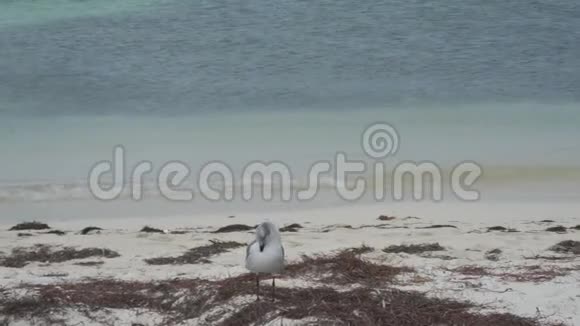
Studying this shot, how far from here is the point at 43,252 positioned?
661 centimetres

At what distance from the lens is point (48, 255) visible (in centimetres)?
653

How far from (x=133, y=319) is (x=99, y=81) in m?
13.2

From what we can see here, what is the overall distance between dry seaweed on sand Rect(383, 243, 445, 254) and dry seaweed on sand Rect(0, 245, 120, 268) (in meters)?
2.06

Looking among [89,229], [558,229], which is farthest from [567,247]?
[89,229]

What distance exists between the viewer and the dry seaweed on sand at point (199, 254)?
6.25m

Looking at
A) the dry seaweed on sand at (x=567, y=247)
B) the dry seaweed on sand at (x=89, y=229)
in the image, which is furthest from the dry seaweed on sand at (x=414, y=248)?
the dry seaweed on sand at (x=89, y=229)

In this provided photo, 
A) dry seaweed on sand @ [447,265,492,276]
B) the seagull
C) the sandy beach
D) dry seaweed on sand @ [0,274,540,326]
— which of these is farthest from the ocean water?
the seagull

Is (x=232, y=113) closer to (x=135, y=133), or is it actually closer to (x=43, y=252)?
(x=135, y=133)

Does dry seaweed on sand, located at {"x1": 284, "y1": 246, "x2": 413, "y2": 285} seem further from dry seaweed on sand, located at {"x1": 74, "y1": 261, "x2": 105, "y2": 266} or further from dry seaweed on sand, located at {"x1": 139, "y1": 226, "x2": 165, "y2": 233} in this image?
dry seaweed on sand, located at {"x1": 139, "y1": 226, "x2": 165, "y2": 233}

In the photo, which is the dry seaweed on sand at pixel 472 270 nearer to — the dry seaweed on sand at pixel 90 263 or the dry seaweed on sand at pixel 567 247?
the dry seaweed on sand at pixel 567 247

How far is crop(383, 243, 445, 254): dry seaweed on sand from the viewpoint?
21.3 ft

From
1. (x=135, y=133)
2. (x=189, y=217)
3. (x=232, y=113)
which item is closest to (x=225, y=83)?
(x=232, y=113)

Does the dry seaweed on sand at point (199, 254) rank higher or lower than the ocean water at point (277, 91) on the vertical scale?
lower

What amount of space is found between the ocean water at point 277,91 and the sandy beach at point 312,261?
846 mm
